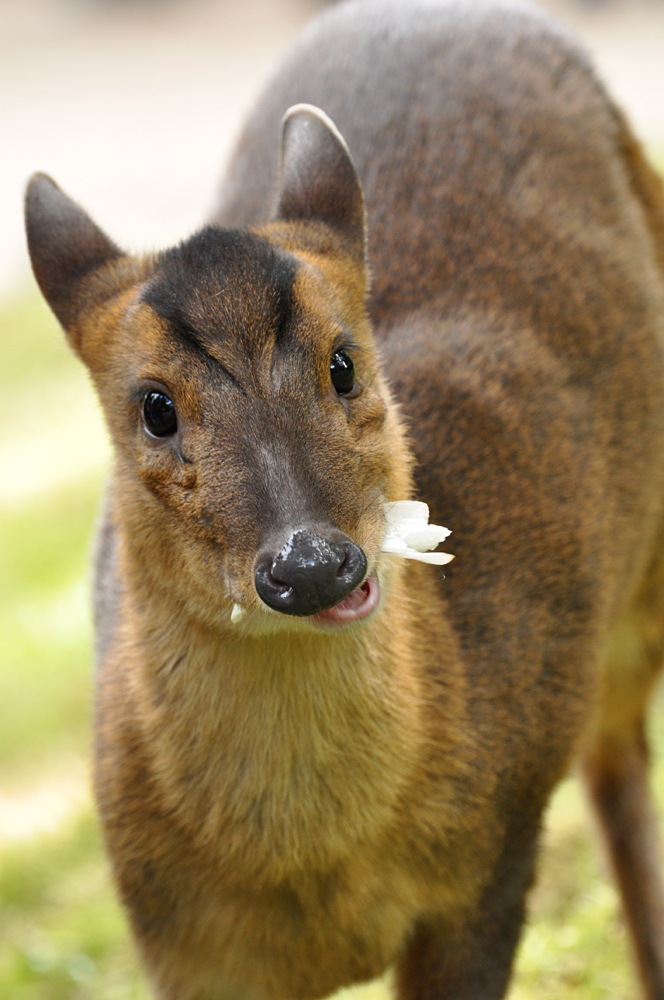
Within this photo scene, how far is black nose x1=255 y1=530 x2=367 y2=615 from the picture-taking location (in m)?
2.47

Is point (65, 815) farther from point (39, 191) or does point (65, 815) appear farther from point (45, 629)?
point (39, 191)

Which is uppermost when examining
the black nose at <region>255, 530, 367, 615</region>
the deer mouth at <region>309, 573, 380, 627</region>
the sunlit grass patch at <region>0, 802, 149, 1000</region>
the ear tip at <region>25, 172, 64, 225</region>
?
the ear tip at <region>25, 172, 64, 225</region>

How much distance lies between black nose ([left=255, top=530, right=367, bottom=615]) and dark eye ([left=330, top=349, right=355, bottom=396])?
20.4 inches

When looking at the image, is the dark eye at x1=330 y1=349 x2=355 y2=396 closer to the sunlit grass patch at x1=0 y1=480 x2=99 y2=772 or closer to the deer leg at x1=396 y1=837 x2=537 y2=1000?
the deer leg at x1=396 y1=837 x2=537 y2=1000

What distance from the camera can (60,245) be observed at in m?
3.42

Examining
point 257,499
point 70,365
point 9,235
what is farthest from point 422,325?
point 9,235

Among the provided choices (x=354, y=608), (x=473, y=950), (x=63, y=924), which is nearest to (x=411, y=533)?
(x=354, y=608)

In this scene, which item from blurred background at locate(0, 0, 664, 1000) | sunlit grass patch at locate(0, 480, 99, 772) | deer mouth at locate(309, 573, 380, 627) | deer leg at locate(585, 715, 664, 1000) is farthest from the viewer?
sunlit grass patch at locate(0, 480, 99, 772)

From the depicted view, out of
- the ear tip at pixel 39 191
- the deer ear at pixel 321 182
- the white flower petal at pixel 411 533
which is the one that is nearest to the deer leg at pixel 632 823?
the white flower petal at pixel 411 533

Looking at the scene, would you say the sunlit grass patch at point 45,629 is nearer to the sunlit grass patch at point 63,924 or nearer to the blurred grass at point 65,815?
the blurred grass at point 65,815

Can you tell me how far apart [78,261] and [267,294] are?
0.76 meters

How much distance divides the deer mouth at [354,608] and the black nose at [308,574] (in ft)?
0.28

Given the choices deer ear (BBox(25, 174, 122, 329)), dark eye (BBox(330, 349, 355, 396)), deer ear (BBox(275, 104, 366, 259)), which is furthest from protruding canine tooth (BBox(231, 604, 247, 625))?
deer ear (BBox(275, 104, 366, 259))

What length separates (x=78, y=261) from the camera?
11.3 feet
